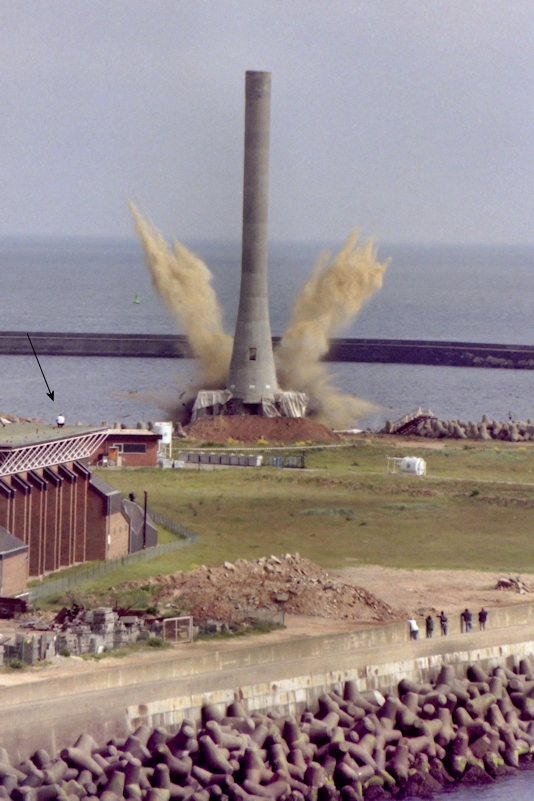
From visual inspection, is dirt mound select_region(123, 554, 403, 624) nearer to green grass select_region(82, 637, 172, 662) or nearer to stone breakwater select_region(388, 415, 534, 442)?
green grass select_region(82, 637, 172, 662)

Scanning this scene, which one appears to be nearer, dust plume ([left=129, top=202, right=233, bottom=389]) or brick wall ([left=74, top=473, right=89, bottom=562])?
brick wall ([left=74, top=473, right=89, bottom=562])

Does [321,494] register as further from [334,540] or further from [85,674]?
[85,674]

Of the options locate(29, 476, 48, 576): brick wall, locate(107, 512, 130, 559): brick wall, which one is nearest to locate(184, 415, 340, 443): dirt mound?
locate(107, 512, 130, 559): brick wall

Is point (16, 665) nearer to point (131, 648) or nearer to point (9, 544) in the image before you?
point (131, 648)

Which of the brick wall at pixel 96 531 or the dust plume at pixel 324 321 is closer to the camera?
the brick wall at pixel 96 531

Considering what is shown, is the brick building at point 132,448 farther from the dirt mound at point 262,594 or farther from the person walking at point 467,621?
the person walking at point 467,621

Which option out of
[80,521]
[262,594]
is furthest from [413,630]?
[80,521]

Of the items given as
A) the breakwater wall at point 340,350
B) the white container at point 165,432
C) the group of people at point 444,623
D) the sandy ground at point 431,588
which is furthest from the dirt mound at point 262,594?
the breakwater wall at point 340,350
